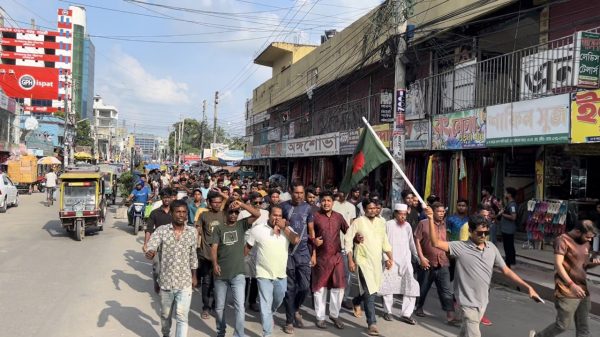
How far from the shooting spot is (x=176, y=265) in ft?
15.8

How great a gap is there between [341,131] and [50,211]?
12.1 metres

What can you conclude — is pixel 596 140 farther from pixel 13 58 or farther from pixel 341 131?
pixel 13 58

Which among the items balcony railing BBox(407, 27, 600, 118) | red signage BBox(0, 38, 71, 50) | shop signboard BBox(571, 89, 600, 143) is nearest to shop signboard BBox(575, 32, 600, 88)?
balcony railing BBox(407, 27, 600, 118)

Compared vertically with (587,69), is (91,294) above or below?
below

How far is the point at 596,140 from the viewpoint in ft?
27.5

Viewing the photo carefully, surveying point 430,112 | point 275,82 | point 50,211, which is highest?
point 275,82

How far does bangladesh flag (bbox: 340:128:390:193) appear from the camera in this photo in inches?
289

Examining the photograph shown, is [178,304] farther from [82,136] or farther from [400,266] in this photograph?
[82,136]

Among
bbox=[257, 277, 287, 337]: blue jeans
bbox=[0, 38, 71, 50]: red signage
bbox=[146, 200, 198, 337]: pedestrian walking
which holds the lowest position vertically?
bbox=[257, 277, 287, 337]: blue jeans

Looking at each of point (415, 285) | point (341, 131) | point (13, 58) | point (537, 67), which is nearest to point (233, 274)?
point (415, 285)

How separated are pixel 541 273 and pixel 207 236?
6578 millimetres

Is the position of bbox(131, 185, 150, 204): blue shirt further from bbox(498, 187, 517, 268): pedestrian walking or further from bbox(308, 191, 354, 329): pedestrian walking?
bbox(498, 187, 517, 268): pedestrian walking

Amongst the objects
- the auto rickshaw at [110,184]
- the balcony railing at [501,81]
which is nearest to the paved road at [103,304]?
the balcony railing at [501,81]

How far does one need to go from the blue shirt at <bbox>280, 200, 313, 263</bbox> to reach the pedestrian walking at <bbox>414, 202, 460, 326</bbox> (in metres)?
1.41
